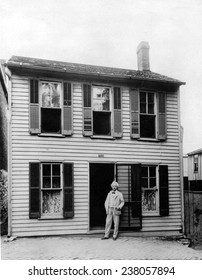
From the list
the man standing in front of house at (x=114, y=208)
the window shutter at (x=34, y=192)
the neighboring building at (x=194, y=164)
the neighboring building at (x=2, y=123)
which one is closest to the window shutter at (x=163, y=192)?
the man standing in front of house at (x=114, y=208)

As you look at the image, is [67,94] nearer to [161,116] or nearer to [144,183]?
[161,116]

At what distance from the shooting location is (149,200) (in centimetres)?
1115

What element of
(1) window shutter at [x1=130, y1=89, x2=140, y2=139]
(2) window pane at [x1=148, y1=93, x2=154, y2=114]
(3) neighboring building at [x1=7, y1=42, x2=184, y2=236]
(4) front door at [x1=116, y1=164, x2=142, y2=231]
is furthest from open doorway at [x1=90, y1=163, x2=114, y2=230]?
(2) window pane at [x1=148, y1=93, x2=154, y2=114]

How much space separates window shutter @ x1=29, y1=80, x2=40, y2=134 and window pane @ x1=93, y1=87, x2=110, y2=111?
1970 millimetres

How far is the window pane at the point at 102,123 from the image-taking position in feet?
35.8

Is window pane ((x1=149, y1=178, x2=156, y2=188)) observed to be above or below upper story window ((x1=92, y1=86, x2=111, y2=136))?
below

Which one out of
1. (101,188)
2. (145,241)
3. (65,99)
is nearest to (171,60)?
(65,99)

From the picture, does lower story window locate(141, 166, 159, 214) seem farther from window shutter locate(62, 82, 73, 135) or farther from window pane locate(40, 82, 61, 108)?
window pane locate(40, 82, 61, 108)

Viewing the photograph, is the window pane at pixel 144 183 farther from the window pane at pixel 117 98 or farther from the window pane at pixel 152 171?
the window pane at pixel 117 98

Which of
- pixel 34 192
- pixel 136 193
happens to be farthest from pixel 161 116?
pixel 34 192

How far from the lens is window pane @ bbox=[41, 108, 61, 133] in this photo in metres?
10.3

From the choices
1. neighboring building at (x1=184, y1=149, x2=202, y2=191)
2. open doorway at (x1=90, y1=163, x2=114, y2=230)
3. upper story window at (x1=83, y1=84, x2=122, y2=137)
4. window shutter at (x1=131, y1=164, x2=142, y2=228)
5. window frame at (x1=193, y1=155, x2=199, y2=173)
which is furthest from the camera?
window frame at (x1=193, y1=155, x2=199, y2=173)

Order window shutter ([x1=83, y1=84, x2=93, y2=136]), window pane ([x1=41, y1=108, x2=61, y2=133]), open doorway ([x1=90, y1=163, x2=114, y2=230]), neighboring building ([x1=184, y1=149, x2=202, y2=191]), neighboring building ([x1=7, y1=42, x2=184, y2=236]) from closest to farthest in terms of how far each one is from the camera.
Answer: neighboring building ([x1=7, y1=42, x2=184, y2=236])
window pane ([x1=41, y1=108, x2=61, y2=133])
window shutter ([x1=83, y1=84, x2=93, y2=136])
open doorway ([x1=90, y1=163, x2=114, y2=230])
neighboring building ([x1=184, y1=149, x2=202, y2=191])

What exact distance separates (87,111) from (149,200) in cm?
378
